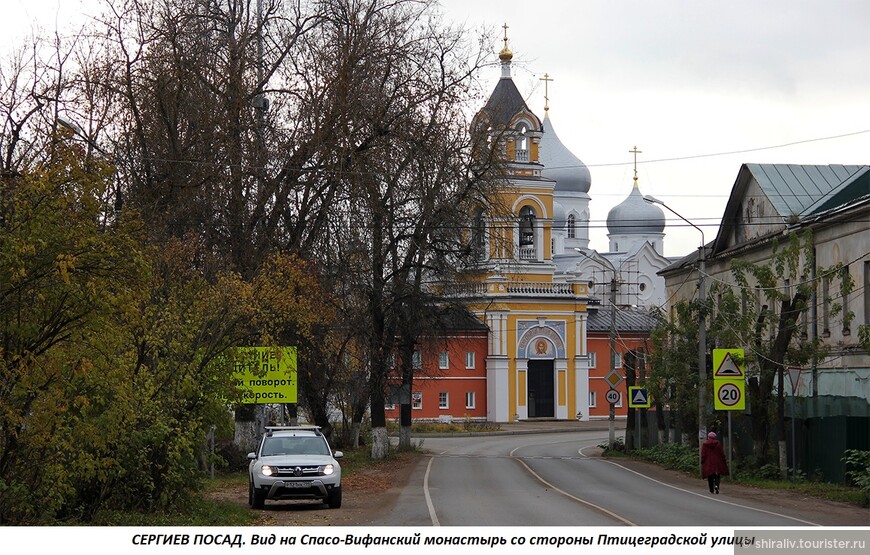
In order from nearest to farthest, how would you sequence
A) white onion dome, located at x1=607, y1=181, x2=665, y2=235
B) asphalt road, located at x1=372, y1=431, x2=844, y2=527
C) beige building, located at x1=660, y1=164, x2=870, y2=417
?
asphalt road, located at x1=372, y1=431, x2=844, y2=527 → beige building, located at x1=660, y1=164, x2=870, y2=417 → white onion dome, located at x1=607, y1=181, x2=665, y2=235

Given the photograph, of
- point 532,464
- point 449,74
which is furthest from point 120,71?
point 532,464

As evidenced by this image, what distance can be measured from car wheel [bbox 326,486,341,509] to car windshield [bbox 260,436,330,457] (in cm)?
120

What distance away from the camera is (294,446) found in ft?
81.6

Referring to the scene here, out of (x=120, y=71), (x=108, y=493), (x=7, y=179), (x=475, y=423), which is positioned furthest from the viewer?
(x=475, y=423)

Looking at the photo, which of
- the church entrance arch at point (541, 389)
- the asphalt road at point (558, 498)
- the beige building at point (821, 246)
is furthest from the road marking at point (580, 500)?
the church entrance arch at point (541, 389)

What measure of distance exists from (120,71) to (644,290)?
3345 inches

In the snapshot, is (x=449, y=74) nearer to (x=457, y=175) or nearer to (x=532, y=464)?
(x=457, y=175)

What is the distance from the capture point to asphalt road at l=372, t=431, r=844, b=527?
2109 cm

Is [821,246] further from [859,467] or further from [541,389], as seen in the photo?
[541,389]

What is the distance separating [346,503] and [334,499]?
1.92 m

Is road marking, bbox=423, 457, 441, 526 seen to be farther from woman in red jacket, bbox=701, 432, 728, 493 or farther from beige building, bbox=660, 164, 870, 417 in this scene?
beige building, bbox=660, 164, 870, 417

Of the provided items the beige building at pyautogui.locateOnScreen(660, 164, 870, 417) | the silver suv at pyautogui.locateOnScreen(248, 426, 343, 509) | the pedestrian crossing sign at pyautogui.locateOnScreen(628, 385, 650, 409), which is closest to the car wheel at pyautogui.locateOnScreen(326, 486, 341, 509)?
the silver suv at pyautogui.locateOnScreen(248, 426, 343, 509)

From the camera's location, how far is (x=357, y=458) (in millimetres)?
42562

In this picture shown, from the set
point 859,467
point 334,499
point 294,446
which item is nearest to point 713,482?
point 859,467
